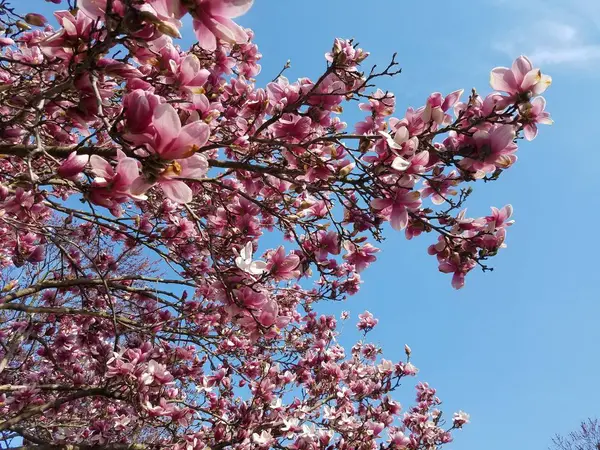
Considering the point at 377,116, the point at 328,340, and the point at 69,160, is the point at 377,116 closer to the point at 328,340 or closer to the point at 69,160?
the point at 69,160

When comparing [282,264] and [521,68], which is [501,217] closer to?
[521,68]

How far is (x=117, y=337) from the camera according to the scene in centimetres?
291

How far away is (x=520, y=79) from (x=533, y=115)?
0.17 meters

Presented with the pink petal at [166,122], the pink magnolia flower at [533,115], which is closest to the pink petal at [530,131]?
the pink magnolia flower at [533,115]

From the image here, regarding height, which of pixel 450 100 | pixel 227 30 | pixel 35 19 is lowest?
pixel 227 30

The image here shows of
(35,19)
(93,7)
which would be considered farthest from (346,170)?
(35,19)

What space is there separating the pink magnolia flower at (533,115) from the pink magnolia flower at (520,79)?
0.05 meters

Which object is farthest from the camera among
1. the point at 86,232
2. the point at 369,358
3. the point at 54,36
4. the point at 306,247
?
the point at 369,358

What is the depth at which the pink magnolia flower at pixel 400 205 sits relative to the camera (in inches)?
77.9

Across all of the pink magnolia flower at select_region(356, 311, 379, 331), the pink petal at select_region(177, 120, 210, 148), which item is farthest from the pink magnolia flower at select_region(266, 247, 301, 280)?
the pink magnolia flower at select_region(356, 311, 379, 331)

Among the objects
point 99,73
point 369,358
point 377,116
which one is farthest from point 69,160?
point 369,358

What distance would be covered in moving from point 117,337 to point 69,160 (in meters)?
1.74

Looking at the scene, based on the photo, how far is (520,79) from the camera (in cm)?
178

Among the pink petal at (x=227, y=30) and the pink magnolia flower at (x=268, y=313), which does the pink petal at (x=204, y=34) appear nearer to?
the pink petal at (x=227, y=30)
